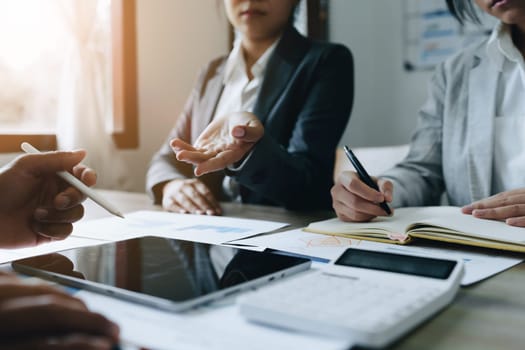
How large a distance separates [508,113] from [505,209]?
1.37 ft

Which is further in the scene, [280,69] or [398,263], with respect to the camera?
[280,69]

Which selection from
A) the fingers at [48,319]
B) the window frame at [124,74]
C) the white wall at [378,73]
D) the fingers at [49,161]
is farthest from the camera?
the white wall at [378,73]

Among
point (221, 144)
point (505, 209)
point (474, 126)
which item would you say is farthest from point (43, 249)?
point (474, 126)

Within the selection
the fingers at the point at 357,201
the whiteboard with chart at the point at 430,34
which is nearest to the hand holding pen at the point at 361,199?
the fingers at the point at 357,201

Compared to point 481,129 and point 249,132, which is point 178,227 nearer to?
point 249,132

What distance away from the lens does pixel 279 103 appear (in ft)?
3.70

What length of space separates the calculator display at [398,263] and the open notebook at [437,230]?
16 centimetres

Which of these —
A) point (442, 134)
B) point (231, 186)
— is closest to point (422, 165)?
point (442, 134)

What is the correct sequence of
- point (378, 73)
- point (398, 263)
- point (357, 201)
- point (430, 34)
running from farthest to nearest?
point (378, 73) < point (430, 34) < point (357, 201) < point (398, 263)

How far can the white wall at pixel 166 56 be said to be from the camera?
5.67 ft

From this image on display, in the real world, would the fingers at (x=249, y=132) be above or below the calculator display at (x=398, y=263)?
above

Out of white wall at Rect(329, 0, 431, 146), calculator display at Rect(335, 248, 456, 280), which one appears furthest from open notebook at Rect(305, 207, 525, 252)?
white wall at Rect(329, 0, 431, 146)

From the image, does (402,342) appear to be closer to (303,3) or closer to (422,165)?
(422,165)

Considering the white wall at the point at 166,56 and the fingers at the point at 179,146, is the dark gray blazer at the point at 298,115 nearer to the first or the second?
the fingers at the point at 179,146
